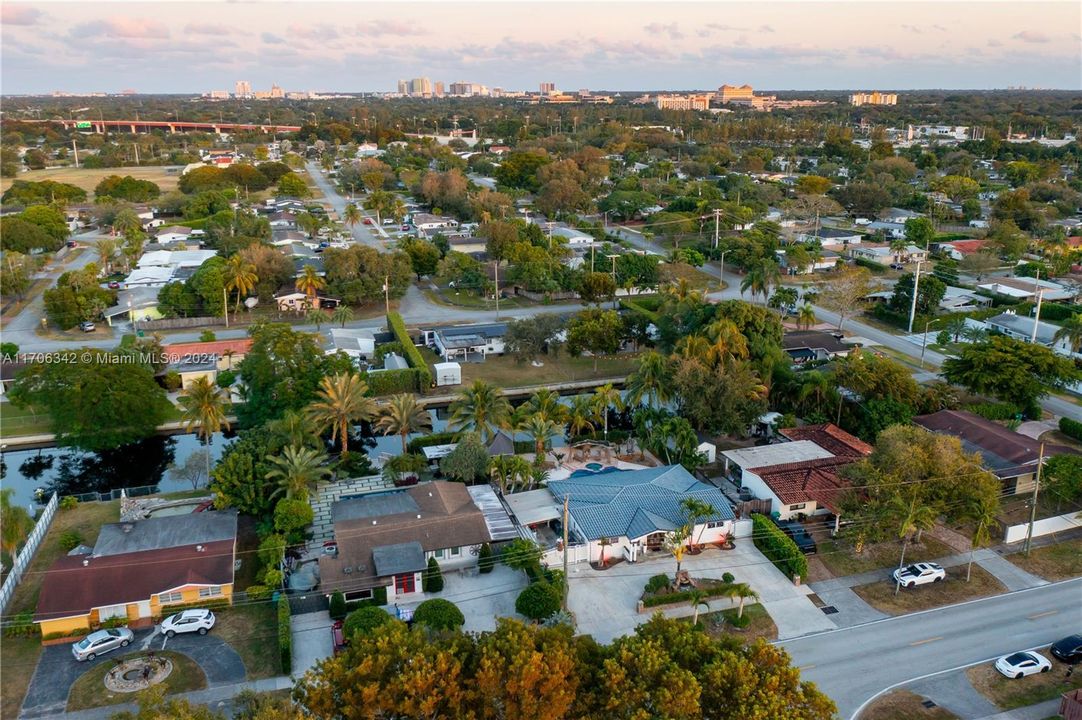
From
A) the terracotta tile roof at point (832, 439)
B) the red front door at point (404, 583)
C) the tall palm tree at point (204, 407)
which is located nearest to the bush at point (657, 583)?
the red front door at point (404, 583)

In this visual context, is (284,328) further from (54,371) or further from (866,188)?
(866,188)

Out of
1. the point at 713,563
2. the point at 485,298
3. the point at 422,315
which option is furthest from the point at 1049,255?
the point at 713,563

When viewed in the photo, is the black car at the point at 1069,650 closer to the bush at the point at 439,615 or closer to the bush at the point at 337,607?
the bush at the point at 439,615

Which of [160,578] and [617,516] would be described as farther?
[617,516]

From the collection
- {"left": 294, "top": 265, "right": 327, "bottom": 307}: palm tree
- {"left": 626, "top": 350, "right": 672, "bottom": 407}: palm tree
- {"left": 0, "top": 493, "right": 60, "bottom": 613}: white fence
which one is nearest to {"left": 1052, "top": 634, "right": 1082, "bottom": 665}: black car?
{"left": 626, "top": 350, "right": 672, "bottom": 407}: palm tree

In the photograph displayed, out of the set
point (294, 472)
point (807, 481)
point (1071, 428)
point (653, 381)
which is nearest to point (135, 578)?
point (294, 472)
